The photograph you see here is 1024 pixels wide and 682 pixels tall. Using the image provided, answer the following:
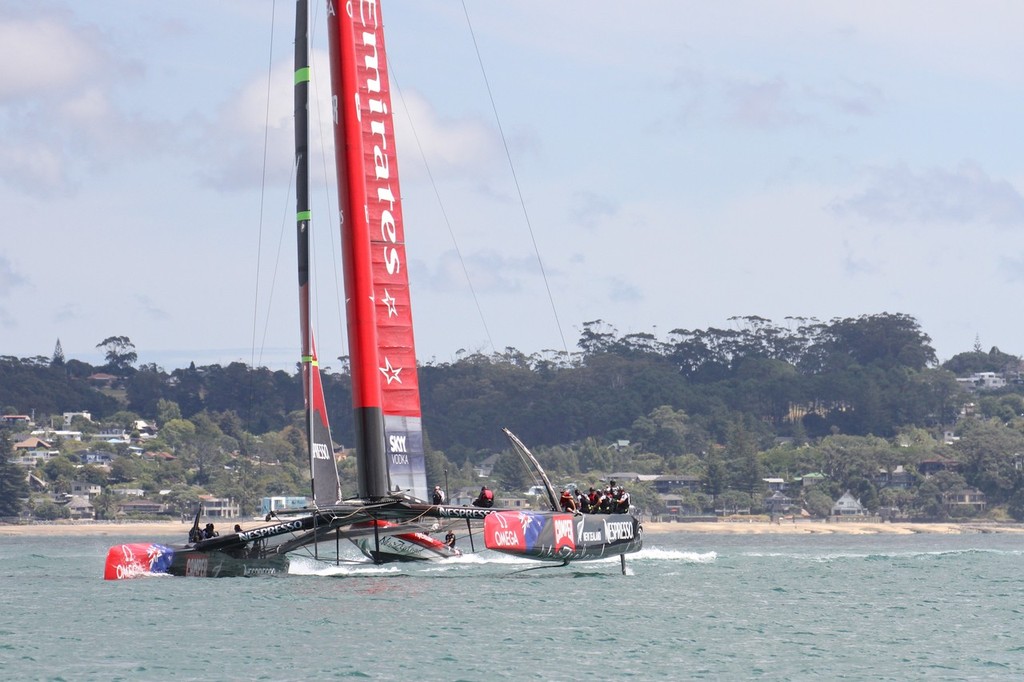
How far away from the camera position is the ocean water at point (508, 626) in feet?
67.4

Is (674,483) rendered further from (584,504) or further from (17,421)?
(584,504)

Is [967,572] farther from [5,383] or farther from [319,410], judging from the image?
[5,383]

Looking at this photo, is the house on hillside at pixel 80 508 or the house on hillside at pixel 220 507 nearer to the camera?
the house on hillside at pixel 80 508

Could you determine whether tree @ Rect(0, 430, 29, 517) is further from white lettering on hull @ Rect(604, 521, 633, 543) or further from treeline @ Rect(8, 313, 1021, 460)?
white lettering on hull @ Rect(604, 521, 633, 543)

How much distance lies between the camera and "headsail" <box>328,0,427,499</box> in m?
31.0

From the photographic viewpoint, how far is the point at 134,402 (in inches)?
6255

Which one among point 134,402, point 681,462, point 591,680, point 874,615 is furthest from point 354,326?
point 134,402

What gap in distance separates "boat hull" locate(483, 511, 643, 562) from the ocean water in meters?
0.63

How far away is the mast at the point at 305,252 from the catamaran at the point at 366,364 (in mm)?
25

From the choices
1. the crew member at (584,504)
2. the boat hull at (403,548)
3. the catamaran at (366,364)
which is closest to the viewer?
the catamaran at (366,364)

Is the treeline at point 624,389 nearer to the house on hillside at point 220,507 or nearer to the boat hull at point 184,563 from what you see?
the house on hillside at point 220,507

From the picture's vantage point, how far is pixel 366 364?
3102 centimetres

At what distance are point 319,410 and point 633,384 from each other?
11337 cm

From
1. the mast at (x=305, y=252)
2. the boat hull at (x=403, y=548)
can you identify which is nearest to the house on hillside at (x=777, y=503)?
the boat hull at (x=403, y=548)
